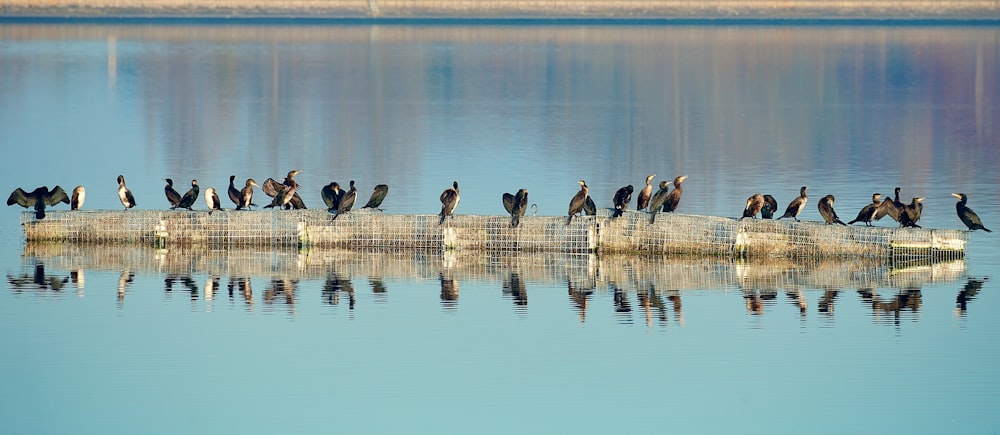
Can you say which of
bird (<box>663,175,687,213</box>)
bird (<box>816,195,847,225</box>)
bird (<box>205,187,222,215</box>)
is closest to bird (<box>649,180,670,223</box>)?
bird (<box>663,175,687,213</box>)

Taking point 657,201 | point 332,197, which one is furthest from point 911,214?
point 332,197

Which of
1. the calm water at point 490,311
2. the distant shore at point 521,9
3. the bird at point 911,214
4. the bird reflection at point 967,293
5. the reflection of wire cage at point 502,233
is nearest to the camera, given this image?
the calm water at point 490,311

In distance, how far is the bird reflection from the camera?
19.0 metres

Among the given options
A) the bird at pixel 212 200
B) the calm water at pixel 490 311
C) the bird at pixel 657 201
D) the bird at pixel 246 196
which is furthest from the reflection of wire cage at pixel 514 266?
the bird at pixel 246 196

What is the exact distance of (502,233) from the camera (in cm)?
2230

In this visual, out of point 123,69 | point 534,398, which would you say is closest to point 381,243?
point 534,398

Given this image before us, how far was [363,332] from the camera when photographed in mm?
17766

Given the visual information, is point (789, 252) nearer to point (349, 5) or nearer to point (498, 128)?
point (498, 128)

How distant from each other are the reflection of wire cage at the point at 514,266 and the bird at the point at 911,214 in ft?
3.00

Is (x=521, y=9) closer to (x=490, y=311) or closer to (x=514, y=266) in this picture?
(x=514, y=266)

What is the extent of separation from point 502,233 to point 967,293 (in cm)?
577

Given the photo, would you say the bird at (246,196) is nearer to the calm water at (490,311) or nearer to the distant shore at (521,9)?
the calm water at (490,311)

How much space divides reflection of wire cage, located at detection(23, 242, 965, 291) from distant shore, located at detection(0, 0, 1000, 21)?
96.8 m

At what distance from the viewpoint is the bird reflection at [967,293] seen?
19016 millimetres
